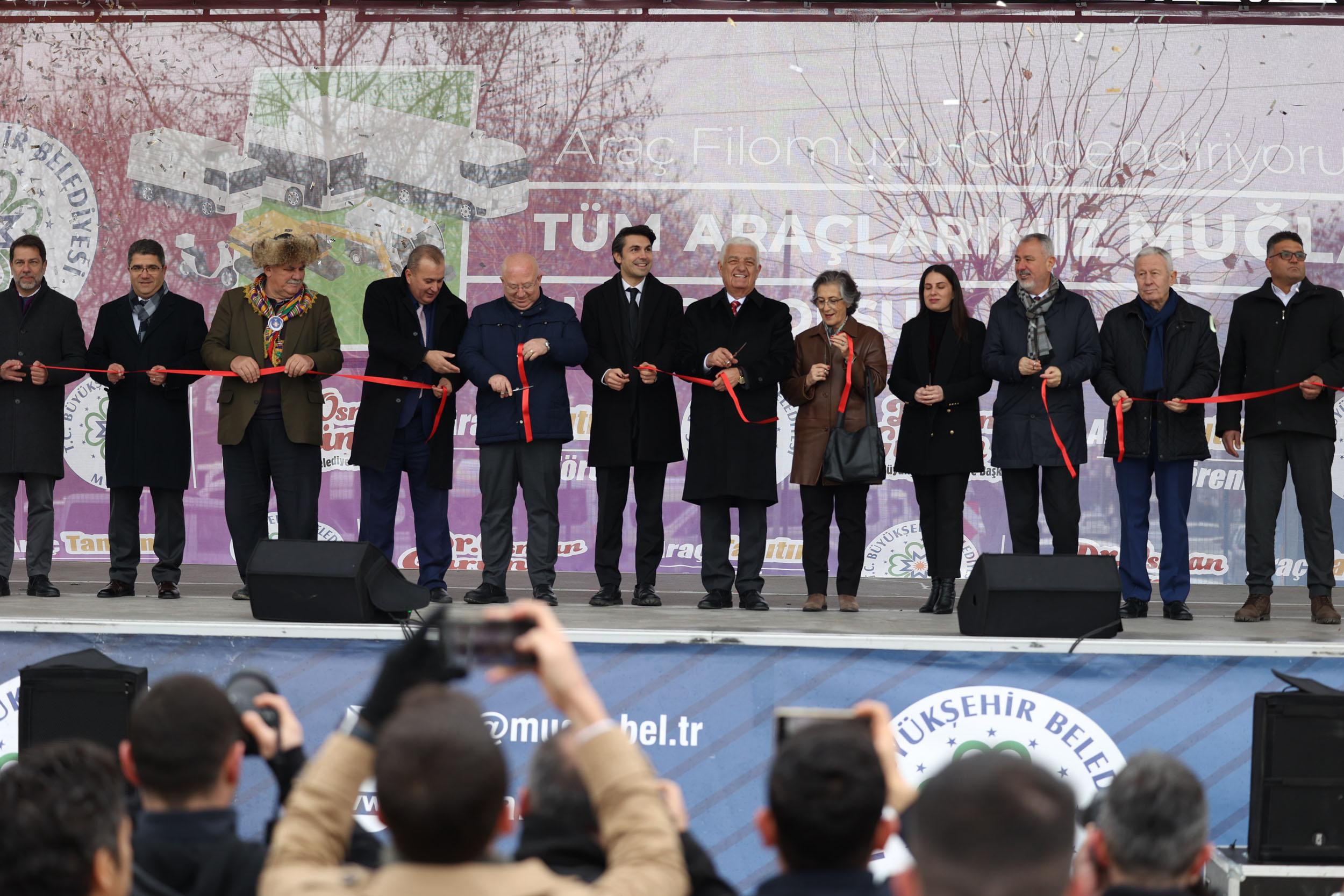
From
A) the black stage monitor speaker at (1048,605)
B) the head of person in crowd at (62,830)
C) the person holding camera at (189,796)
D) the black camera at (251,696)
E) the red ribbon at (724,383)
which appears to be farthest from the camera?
the red ribbon at (724,383)

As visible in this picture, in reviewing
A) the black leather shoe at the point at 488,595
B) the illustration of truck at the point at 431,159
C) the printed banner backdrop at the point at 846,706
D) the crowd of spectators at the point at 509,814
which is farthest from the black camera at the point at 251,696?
the illustration of truck at the point at 431,159

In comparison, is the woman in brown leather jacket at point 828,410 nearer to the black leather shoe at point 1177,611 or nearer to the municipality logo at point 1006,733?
the black leather shoe at point 1177,611

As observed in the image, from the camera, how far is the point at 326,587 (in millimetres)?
5086

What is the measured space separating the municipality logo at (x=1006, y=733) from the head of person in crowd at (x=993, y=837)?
10.1 ft

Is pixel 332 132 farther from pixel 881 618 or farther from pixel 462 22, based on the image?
pixel 881 618

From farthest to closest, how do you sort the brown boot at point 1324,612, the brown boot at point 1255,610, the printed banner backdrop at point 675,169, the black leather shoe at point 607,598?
the printed banner backdrop at point 675,169 → the black leather shoe at point 607,598 → the brown boot at point 1255,610 → the brown boot at point 1324,612

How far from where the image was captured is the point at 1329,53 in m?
8.29

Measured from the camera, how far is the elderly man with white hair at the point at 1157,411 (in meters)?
6.16

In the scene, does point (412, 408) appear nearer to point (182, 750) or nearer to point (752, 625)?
point (752, 625)

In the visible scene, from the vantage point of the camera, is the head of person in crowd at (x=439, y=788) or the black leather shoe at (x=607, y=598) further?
the black leather shoe at (x=607, y=598)

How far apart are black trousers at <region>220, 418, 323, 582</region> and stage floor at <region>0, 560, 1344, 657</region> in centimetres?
36

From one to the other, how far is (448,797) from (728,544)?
4.76 meters

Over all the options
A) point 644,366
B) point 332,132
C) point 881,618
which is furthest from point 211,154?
point 881,618

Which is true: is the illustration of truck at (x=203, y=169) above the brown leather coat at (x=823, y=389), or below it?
above
